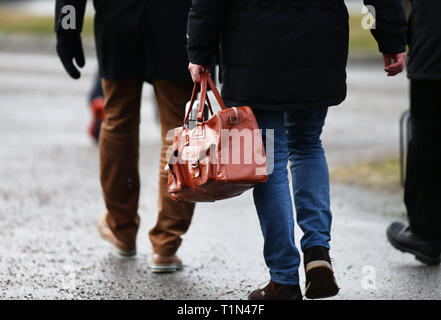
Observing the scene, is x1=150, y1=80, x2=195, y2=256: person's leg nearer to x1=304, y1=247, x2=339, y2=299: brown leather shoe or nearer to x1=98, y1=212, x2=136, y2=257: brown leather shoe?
x1=98, y1=212, x2=136, y2=257: brown leather shoe

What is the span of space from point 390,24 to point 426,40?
1.98 feet

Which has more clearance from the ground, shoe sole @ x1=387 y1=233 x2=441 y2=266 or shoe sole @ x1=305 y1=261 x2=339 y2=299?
shoe sole @ x1=305 y1=261 x2=339 y2=299

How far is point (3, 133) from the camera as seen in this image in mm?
8078

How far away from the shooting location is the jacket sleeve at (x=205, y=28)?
3115 mm

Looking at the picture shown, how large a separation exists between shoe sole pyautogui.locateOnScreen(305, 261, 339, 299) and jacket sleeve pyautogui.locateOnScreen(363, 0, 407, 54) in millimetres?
896

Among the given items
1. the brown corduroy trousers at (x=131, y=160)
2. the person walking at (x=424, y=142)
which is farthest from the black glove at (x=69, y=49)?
the person walking at (x=424, y=142)

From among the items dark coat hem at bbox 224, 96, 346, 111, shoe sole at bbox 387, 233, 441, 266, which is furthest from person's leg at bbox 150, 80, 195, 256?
shoe sole at bbox 387, 233, 441, 266

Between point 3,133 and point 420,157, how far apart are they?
197 inches

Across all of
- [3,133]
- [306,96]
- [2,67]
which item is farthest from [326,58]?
[2,67]

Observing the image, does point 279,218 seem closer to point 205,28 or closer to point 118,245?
point 205,28

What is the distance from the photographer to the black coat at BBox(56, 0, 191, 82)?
152 inches

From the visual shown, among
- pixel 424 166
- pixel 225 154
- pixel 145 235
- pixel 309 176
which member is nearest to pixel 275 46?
pixel 225 154

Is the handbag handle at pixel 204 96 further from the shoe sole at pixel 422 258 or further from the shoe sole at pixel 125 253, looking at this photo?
the shoe sole at pixel 422 258
